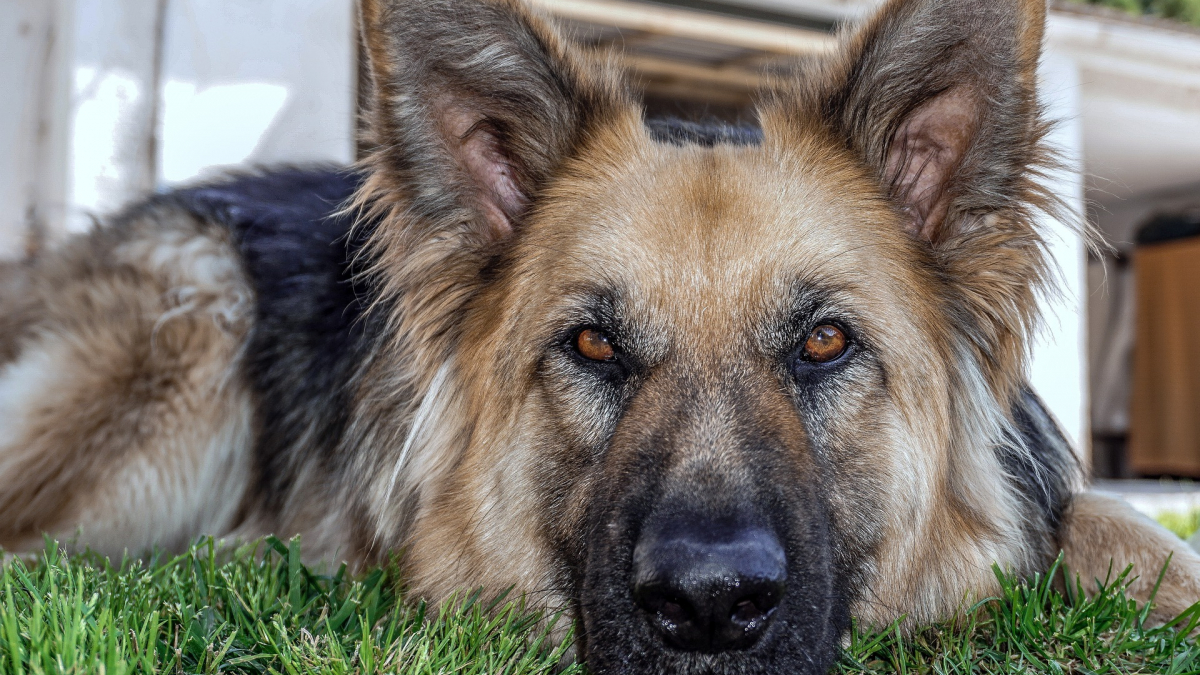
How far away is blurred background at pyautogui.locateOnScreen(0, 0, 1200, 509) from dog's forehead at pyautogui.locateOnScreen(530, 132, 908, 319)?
47 centimetres

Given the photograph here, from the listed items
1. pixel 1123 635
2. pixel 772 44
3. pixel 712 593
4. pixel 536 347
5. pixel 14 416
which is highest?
pixel 772 44

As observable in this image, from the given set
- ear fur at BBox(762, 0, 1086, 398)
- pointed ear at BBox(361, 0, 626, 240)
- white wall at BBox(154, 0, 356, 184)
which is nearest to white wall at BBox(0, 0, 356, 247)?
white wall at BBox(154, 0, 356, 184)

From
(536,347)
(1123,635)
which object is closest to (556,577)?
(536,347)

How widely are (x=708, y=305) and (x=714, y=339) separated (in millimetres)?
91

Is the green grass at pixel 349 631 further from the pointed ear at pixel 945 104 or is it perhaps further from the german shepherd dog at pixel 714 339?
the pointed ear at pixel 945 104

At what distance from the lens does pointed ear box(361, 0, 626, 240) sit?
263cm

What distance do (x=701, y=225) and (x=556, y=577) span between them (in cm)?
106

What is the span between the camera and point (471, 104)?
9.34ft

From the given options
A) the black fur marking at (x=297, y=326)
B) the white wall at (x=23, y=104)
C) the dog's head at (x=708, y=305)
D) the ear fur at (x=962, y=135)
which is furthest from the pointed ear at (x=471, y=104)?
the white wall at (x=23, y=104)

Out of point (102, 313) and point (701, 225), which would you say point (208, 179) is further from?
point (701, 225)

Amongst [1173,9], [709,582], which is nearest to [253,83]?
[709,582]

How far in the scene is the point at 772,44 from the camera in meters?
7.50

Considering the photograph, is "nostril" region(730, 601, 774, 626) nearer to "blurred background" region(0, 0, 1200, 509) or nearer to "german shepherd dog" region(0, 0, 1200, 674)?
"german shepherd dog" region(0, 0, 1200, 674)

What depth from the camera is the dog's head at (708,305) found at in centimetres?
247
